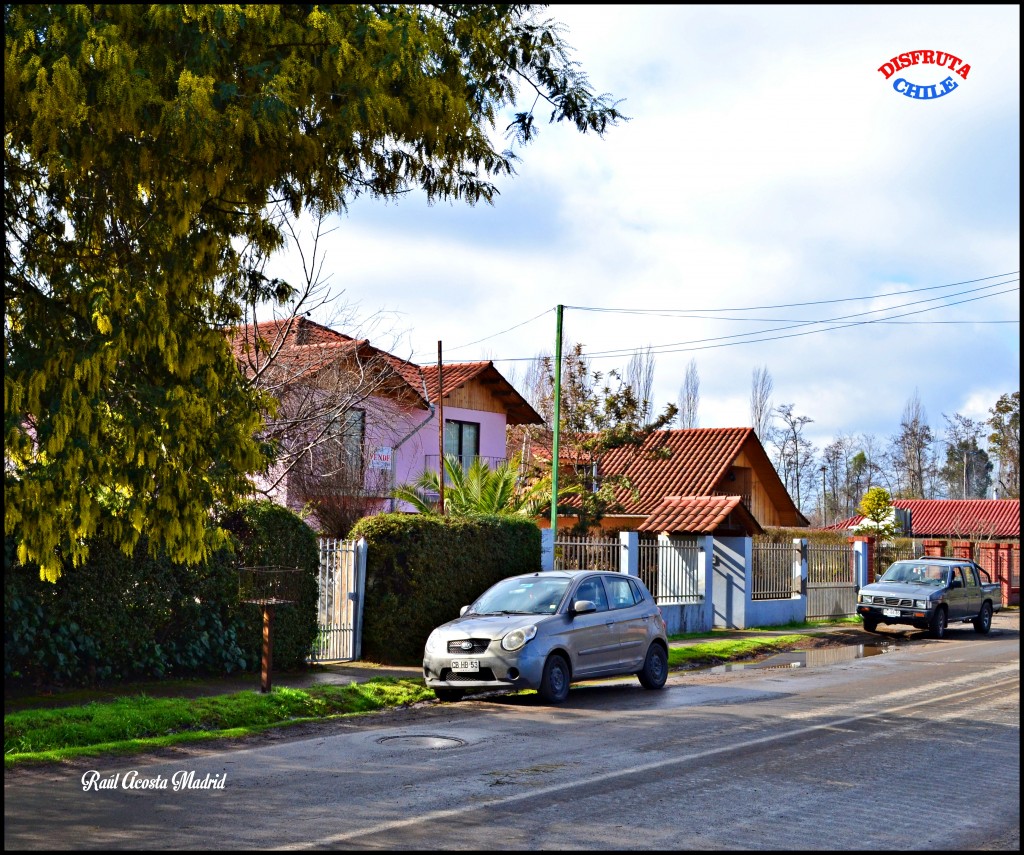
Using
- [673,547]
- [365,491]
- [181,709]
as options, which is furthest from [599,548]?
[181,709]

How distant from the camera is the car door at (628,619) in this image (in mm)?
14688

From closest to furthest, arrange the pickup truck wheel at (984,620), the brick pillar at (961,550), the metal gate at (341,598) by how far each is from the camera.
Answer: the metal gate at (341,598), the pickup truck wheel at (984,620), the brick pillar at (961,550)

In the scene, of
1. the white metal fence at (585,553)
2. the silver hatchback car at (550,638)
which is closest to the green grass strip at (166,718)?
the silver hatchback car at (550,638)

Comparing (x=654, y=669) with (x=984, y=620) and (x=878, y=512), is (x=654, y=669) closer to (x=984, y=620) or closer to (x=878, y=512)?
(x=984, y=620)

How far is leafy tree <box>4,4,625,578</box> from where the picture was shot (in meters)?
8.31

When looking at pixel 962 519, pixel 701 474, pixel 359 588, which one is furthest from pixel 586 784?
pixel 962 519

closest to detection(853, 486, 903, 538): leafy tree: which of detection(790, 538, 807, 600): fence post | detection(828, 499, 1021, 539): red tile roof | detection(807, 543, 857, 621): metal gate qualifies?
detection(807, 543, 857, 621): metal gate

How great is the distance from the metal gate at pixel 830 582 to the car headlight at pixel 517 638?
56.2ft

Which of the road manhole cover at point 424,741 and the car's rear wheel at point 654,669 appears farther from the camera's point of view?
the car's rear wheel at point 654,669

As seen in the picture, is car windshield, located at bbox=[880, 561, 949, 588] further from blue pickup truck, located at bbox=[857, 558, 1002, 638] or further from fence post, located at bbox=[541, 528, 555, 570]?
fence post, located at bbox=[541, 528, 555, 570]

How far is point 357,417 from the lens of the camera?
105 feet

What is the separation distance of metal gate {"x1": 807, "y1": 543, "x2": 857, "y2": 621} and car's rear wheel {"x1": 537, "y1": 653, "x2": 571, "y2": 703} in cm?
1665

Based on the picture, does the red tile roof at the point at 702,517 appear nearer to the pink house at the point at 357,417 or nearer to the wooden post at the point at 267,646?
the pink house at the point at 357,417

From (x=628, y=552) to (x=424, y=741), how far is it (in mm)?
12810
